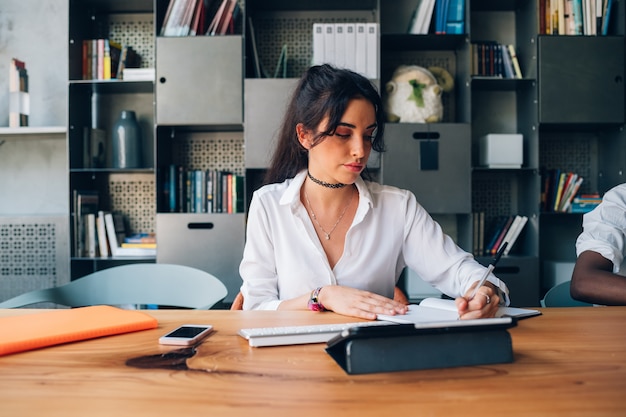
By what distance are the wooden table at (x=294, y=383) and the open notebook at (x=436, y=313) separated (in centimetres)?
16

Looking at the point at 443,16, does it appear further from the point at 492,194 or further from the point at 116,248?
the point at 116,248

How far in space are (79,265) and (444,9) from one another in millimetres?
2584

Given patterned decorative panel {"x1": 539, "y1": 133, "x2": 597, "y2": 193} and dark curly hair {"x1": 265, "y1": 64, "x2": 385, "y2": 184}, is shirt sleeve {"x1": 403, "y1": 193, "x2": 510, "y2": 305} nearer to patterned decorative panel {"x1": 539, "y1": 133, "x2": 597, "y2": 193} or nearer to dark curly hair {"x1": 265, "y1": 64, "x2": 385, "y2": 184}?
dark curly hair {"x1": 265, "y1": 64, "x2": 385, "y2": 184}

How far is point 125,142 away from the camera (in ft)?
10.2

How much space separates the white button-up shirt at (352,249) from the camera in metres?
1.54

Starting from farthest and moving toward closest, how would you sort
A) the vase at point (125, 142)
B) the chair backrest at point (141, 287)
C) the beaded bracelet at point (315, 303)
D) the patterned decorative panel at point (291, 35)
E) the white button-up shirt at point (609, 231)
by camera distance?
the patterned decorative panel at point (291, 35) → the vase at point (125, 142) → the chair backrest at point (141, 287) → the white button-up shirt at point (609, 231) → the beaded bracelet at point (315, 303)

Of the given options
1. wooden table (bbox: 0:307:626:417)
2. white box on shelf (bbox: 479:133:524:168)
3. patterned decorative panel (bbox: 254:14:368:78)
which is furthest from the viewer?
patterned decorative panel (bbox: 254:14:368:78)

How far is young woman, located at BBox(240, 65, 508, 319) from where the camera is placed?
1479mm

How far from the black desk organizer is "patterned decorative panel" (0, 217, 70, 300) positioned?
2.69 metres

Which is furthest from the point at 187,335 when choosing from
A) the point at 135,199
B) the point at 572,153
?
the point at 572,153

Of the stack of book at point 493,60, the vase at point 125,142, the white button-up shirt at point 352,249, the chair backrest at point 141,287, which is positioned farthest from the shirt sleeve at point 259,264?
the stack of book at point 493,60

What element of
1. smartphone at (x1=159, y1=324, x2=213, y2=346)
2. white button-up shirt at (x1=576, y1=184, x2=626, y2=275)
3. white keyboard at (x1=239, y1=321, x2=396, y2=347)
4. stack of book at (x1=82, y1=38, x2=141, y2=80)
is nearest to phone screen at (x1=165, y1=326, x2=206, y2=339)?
smartphone at (x1=159, y1=324, x2=213, y2=346)

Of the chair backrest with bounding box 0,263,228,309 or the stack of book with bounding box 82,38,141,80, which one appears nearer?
the chair backrest with bounding box 0,263,228,309

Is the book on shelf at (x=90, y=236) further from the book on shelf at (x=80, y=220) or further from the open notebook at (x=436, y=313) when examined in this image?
the open notebook at (x=436, y=313)
